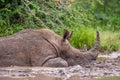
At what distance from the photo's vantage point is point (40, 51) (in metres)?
11.0

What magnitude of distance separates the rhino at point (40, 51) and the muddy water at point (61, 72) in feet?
0.89

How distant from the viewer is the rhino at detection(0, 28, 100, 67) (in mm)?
10891

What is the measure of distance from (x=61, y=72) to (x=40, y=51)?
3.56ft

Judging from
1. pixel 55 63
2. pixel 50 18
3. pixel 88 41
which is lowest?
pixel 88 41

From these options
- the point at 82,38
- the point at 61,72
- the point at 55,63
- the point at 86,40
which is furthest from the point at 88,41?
the point at 61,72

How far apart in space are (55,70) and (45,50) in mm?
842

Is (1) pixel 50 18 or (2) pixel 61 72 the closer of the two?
(2) pixel 61 72

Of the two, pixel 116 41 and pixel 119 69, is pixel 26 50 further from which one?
pixel 116 41

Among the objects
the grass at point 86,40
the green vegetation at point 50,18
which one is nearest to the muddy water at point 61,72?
the green vegetation at point 50,18

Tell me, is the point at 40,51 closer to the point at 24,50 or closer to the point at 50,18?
the point at 24,50

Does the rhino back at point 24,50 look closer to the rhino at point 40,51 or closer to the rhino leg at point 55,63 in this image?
the rhino at point 40,51

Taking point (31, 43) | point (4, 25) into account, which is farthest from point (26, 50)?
point (4, 25)

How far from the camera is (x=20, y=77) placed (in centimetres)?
955

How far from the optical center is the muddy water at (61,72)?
31.5ft
